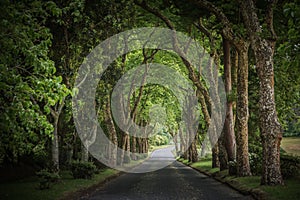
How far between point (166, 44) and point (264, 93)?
578 inches

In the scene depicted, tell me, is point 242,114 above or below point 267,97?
below

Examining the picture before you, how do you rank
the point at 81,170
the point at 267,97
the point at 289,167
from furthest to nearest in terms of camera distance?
1. the point at 81,170
2. the point at 289,167
3. the point at 267,97

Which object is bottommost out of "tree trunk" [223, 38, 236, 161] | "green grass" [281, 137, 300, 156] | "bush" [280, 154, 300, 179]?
"green grass" [281, 137, 300, 156]

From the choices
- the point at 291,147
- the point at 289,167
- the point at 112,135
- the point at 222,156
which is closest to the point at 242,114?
the point at 289,167

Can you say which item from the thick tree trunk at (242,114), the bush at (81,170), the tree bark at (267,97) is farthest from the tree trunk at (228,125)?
the bush at (81,170)

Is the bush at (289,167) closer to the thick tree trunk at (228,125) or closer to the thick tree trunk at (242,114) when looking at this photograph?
the thick tree trunk at (242,114)

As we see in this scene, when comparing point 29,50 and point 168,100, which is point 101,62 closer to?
point 29,50

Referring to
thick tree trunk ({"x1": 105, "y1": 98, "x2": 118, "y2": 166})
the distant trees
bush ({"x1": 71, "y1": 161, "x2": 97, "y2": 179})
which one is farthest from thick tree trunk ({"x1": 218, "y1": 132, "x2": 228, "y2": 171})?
thick tree trunk ({"x1": 105, "y1": 98, "x2": 118, "y2": 166})

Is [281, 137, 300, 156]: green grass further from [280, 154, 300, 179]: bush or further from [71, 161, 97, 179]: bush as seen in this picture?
[71, 161, 97, 179]: bush

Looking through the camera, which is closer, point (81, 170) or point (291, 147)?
point (81, 170)

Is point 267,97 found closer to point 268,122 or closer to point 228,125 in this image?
point 268,122

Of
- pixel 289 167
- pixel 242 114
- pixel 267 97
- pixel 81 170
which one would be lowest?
pixel 81 170

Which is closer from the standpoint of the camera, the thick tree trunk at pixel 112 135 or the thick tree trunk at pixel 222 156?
the thick tree trunk at pixel 222 156

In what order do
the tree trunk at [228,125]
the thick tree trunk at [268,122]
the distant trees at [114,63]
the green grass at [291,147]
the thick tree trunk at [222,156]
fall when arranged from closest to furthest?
the distant trees at [114,63] < the thick tree trunk at [268,122] < the tree trunk at [228,125] < the thick tree trunk at [222,156] < the green grass at [291,147]
